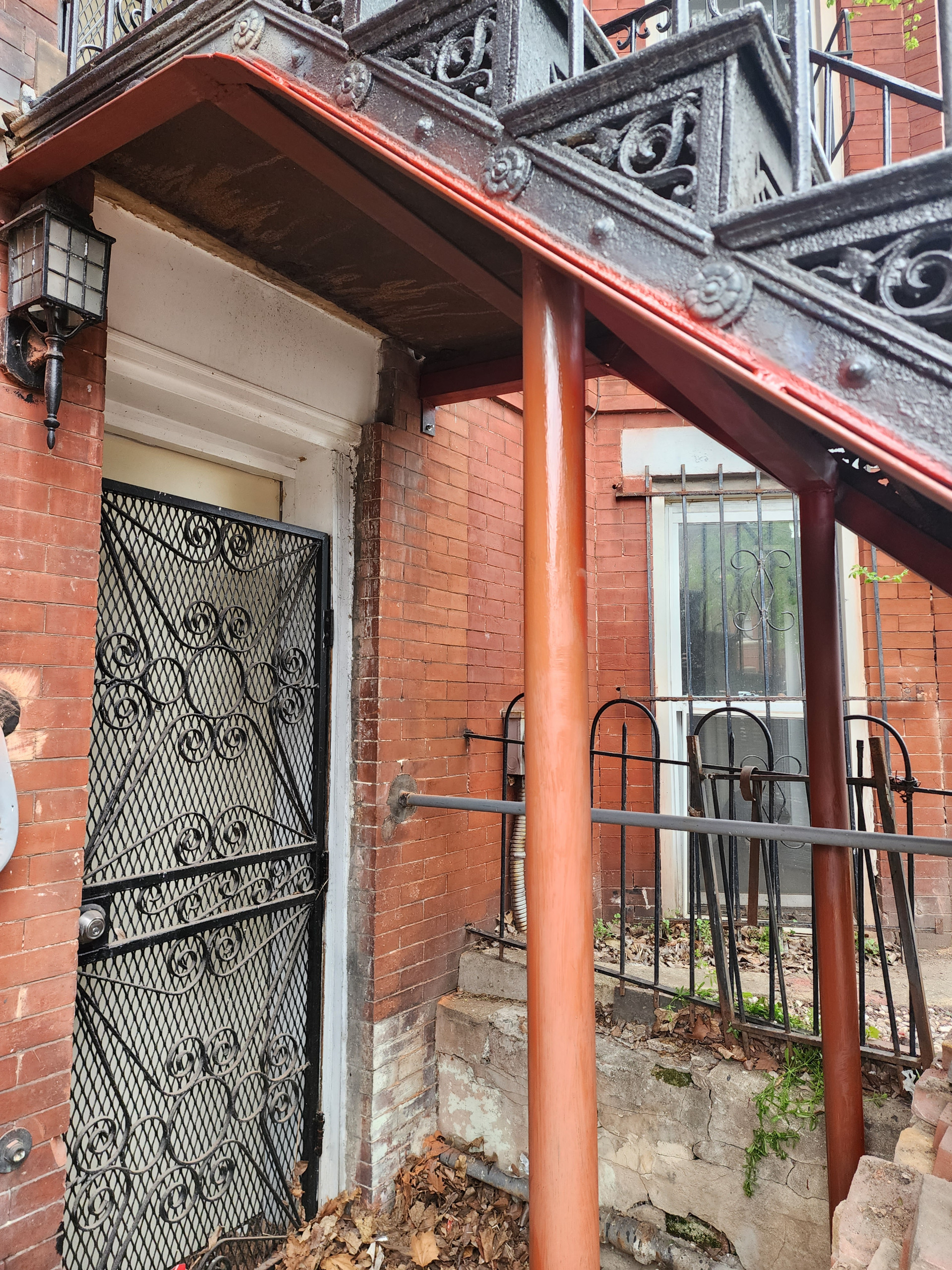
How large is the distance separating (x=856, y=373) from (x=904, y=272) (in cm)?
16

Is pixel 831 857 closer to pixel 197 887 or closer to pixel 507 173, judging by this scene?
pixel 197 887

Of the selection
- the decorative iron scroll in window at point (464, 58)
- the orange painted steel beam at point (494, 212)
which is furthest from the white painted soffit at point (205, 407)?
the decorative iron scroll in window at point (464, 58)

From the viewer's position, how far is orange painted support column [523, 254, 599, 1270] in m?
1.58

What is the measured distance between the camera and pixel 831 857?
9.04 ft

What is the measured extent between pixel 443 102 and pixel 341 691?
2.45 m

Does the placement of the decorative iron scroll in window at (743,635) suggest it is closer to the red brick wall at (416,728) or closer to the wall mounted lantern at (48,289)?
Answer: the red brick wall at (416,728)

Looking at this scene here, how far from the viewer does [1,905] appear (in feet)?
6.84

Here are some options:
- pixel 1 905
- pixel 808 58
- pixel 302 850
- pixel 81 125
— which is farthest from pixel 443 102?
pixel 302 850

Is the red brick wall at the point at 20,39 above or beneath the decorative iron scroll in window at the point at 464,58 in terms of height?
above

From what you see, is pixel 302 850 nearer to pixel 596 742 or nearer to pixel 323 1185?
pixel 323 1185

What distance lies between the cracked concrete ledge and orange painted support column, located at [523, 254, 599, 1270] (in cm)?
159

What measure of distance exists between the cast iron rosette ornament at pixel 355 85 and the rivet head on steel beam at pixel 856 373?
1.16m

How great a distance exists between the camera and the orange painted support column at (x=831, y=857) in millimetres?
2582

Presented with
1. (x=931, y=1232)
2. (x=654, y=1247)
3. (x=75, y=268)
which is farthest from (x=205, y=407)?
(x=654, y=1247)
